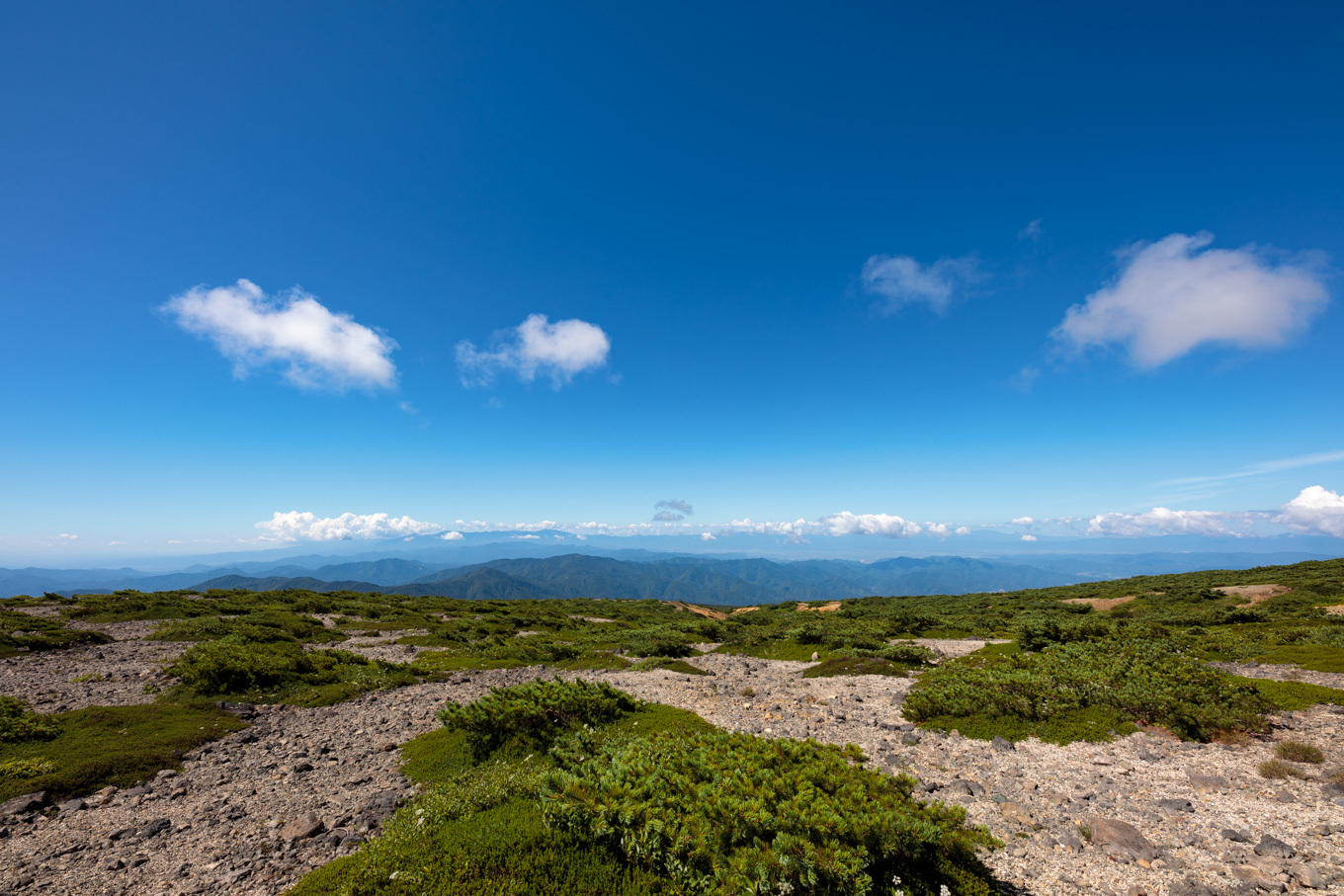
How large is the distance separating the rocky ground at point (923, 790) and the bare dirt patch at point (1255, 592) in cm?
3113

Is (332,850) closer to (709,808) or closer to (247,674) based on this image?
(709,808)

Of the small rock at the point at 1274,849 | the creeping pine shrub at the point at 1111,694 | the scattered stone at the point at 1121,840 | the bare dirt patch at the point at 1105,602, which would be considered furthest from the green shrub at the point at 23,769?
the bare dirt patch at the point at 1105,602

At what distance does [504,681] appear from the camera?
1997cm

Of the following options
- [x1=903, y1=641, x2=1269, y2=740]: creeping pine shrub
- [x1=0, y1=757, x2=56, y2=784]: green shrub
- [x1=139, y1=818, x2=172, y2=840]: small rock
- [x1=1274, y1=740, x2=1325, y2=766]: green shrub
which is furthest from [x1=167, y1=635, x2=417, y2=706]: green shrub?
[x1=1274, y1=740, x2=1325, y2=766]: green shrub

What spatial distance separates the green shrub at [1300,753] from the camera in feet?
31.4

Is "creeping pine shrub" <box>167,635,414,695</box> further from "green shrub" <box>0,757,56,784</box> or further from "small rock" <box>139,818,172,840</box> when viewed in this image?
"small rock" <box>139,818,172,840</box>

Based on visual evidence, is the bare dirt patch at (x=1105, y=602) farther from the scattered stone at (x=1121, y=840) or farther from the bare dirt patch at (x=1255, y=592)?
the scattered stone at (x=1121, y=840)

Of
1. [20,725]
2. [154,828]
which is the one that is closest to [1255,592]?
[154,828]

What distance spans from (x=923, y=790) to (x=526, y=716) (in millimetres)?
9054

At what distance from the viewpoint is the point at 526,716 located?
37.2 ft

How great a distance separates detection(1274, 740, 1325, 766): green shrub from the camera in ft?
31.4

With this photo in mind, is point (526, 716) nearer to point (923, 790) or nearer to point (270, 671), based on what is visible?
point (923, 790)

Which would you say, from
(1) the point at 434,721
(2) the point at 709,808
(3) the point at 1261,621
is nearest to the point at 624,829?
(2) the point at 709,808

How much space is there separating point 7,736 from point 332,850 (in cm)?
1062
